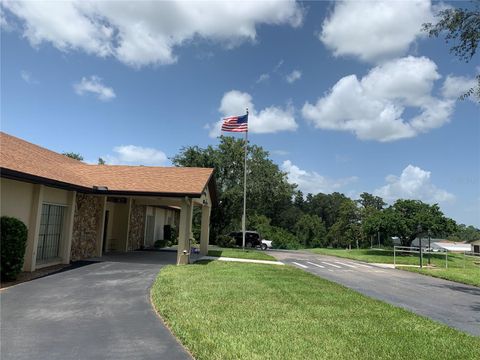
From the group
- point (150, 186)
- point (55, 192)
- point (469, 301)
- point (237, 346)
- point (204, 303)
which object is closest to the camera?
point (237, 346)

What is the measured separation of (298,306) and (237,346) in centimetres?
353

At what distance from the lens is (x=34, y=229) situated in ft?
43.0

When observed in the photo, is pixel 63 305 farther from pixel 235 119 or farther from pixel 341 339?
pixel 235 119

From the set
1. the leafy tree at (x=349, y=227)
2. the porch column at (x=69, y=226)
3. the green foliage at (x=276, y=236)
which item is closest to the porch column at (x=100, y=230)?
the porch column at (x=69, y=226)

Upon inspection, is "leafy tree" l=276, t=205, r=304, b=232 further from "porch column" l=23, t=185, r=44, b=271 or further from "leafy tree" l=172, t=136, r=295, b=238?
"porch column" l=23, t=185, r=44, b=271

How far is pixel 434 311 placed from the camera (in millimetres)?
10391

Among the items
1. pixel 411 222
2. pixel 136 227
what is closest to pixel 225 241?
pixel 136 227

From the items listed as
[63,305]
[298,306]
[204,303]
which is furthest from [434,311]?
[63,305]

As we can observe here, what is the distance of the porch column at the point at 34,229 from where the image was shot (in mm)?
13000

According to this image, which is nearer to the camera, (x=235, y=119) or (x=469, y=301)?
(x=469, y=301)

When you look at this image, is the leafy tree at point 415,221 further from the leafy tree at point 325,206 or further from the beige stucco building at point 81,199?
the leafy tree at point 325,206

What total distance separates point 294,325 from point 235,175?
110 feet

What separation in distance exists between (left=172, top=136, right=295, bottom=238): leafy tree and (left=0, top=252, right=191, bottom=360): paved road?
2773cm

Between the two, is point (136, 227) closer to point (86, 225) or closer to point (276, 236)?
point (86, 225)
